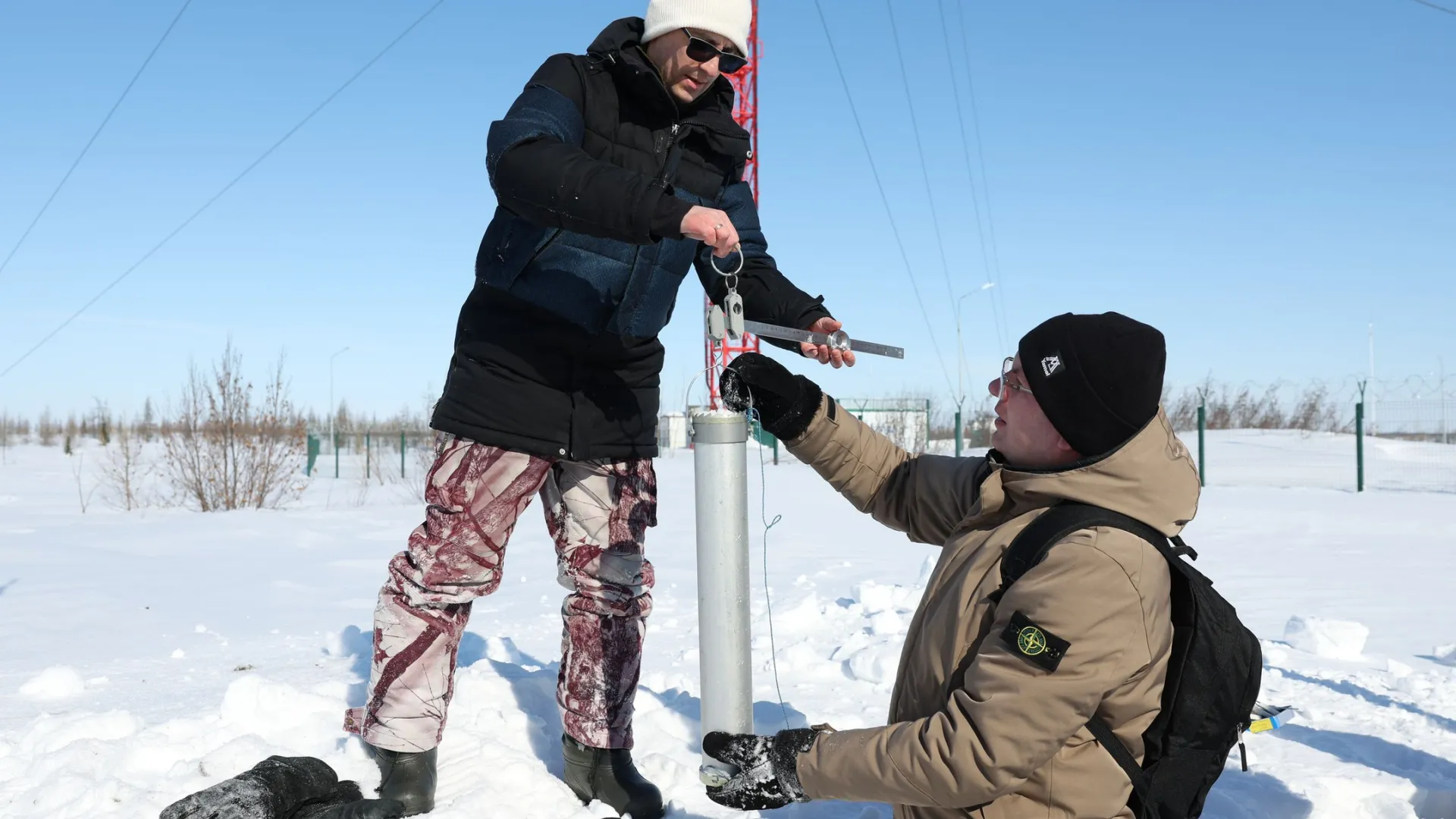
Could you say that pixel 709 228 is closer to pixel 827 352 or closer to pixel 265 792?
pixel 827 352

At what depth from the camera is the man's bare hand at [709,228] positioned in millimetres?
2084

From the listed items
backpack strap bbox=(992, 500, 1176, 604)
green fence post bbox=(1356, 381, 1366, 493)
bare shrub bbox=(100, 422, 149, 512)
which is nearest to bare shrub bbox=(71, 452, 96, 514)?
bare shrub bbox=(100, 422, 149, 512)

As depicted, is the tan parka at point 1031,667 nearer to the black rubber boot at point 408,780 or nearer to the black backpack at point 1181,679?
the black backpack at point 1181,679

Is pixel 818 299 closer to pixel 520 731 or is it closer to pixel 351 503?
pixel 520 731

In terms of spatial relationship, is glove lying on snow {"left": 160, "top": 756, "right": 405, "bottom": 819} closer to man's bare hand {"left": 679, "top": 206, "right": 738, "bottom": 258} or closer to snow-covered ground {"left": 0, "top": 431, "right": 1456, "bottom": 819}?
snow-covered ground {"left": 0, "top": 431, "right": 1456, "bottom": 819}

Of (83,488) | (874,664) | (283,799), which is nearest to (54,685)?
(283,799)

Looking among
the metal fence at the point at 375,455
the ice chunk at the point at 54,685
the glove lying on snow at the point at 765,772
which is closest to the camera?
the glove lying on snow at the point at 765,772

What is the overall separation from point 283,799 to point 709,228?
181 centimetres

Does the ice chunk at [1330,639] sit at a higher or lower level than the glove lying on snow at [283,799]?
lower

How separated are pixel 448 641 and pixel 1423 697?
3.77 m

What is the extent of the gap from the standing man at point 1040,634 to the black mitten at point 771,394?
Result: 517mm

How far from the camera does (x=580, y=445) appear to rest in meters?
2.75

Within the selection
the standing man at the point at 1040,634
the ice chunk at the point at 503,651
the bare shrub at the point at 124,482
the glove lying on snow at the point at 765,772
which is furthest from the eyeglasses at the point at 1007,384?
the bare shrub at the point at 124,482

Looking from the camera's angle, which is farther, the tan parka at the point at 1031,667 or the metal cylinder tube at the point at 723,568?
the metal cylinder tube at the point at 723,568
